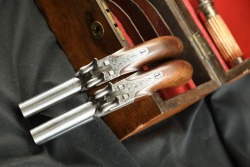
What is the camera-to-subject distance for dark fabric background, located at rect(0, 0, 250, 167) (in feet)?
2.00

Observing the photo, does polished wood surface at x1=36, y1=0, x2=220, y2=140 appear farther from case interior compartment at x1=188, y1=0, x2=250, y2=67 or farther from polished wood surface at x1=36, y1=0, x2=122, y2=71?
case interior compartment at x1=188, y1=0, x2=250, y2=67

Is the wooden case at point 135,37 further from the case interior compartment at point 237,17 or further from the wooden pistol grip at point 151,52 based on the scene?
the case interior compartment at point 237,17

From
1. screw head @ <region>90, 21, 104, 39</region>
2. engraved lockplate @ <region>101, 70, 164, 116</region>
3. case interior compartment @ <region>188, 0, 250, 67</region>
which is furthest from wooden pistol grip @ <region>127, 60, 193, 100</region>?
case interior compartment @ <region>188, 0, 250, 67</region>

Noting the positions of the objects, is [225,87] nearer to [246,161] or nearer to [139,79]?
[246,161]

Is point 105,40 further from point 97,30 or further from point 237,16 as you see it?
point 237,16

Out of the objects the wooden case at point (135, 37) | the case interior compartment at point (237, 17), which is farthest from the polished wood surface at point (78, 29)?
the case interior compartment at point (237, 17)

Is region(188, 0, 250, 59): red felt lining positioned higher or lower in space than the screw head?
lower

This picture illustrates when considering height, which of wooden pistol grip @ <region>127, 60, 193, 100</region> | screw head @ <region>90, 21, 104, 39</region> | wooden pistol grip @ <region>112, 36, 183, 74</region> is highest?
screw head @ <region>90, 21, 104, 39</region>

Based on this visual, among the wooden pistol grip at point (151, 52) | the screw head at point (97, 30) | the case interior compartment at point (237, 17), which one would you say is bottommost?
the case interior compartment at point (237, 17)

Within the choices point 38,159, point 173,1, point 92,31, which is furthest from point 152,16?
point 38,159

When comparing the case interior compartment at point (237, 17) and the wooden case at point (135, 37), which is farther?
the case interior compartment at point (237, 17)

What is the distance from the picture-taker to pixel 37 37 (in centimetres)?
72

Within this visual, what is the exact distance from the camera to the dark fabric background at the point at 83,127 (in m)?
0.61

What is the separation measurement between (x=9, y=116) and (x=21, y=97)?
5 cm
